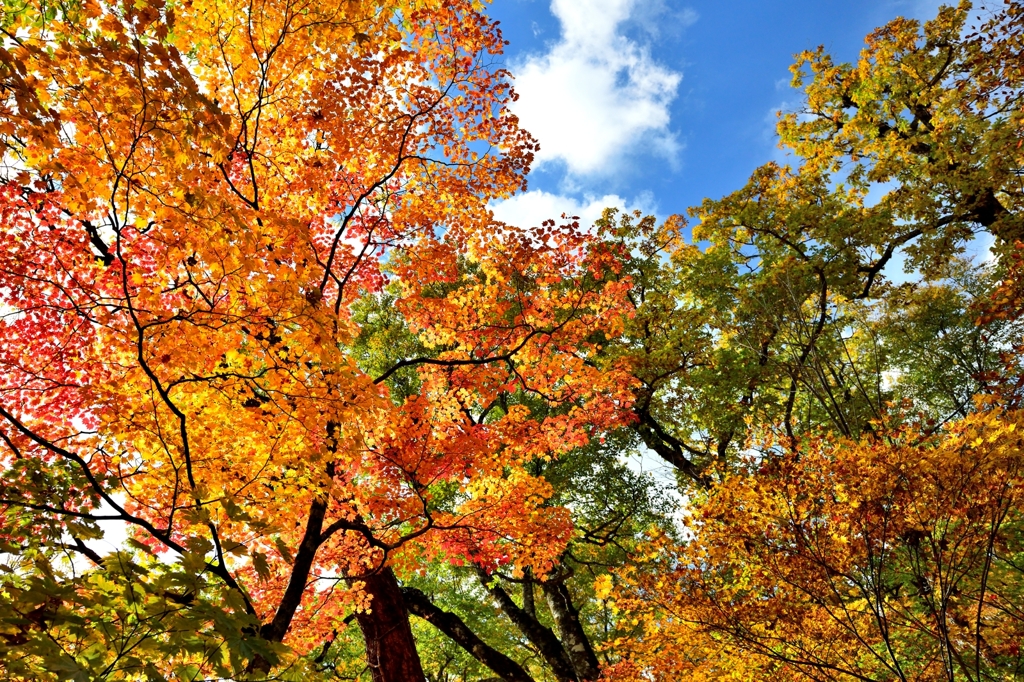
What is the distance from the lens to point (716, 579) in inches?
305

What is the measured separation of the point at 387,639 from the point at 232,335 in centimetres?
519

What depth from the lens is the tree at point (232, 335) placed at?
108 inches

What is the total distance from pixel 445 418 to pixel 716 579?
14.8 ft

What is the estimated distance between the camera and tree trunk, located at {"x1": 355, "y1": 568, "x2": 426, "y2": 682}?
7.88 meters

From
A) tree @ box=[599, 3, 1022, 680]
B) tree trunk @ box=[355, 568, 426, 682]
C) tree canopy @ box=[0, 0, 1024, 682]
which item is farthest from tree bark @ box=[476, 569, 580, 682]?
tree trunk @ box=[355, 568, 426, 682]

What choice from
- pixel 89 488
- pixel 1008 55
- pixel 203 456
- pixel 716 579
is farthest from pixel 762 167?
pixel 89 488

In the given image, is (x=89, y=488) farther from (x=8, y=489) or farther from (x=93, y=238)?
(x=93, y=238)

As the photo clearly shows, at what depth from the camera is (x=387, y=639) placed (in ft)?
26.2

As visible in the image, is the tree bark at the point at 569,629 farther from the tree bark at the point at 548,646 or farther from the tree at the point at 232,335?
the tree at the point at 232,335

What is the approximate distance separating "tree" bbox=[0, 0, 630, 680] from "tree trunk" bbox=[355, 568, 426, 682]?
0.09ft

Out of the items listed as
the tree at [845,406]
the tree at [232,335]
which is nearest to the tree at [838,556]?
the tree at [845,406]

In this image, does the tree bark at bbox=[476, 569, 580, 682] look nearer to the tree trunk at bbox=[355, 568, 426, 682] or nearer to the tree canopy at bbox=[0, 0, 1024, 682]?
the tree canopy at bbox=[0, 0, 1024, 682]

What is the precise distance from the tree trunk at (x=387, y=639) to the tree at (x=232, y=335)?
0.03 meters

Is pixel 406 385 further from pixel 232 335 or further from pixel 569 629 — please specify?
pixel 232 335
